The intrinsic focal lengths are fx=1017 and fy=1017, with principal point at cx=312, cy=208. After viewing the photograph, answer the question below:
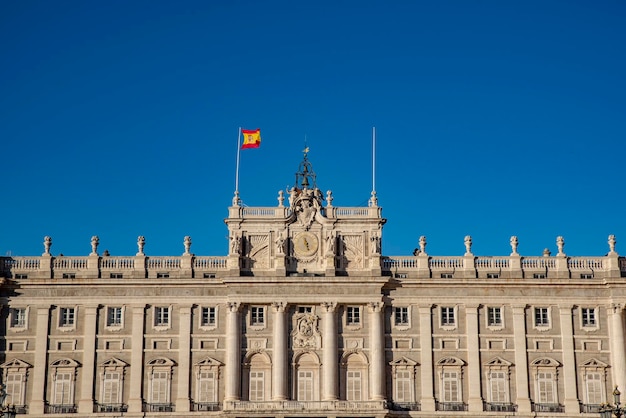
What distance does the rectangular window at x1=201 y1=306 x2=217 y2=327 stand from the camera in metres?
79.2

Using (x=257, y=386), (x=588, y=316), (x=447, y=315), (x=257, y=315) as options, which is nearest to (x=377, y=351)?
(x=447, y=315)

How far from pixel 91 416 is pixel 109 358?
4558 mm

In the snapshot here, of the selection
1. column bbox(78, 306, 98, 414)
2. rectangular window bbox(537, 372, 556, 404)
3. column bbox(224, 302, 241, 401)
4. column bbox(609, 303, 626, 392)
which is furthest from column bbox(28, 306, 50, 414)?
column bbox(609, 303, 626, 392)

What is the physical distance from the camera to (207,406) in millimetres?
77000

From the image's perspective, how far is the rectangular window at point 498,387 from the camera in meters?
77.8

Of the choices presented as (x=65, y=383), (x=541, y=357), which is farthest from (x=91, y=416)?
(x=541, y=357)

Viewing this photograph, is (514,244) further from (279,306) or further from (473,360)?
(279,306)

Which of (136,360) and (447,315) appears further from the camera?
(447,315)

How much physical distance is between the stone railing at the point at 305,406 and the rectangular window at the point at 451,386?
17.4 feet

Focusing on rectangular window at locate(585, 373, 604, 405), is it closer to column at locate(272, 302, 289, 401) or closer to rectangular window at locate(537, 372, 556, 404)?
rectangular window at locate(537, 372, 556, 404)

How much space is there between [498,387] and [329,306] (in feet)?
47.1

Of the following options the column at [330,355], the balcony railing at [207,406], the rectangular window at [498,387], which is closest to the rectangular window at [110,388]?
the balcony railing at [207,406]

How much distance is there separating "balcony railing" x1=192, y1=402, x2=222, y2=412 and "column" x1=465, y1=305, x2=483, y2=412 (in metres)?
19.1

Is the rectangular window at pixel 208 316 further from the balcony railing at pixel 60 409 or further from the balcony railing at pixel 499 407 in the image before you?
the balcony railing at pixel 499 407
